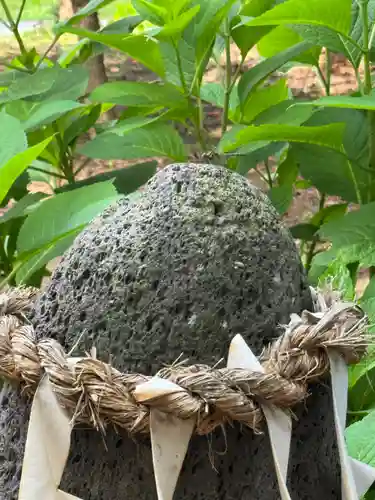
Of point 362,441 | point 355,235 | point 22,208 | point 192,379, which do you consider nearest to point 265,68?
point 355,235

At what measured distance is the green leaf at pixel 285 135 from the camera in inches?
37.5

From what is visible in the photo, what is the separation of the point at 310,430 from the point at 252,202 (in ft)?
0.68

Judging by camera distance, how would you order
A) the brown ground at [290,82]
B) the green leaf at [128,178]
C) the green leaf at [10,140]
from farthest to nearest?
the brown ground at [290,82]
the green leaf at [128,178]
the green leaf at [10,140]

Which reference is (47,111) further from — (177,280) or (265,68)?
(177,280)

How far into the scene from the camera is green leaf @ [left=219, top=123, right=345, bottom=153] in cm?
95

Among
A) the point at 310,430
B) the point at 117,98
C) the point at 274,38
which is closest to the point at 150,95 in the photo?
the point at 117,98

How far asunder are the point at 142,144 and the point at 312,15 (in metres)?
0.34

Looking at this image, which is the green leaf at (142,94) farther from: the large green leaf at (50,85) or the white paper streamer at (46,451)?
the white paper streamer at (46,451)

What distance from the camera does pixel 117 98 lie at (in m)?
1.17

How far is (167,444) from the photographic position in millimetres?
502

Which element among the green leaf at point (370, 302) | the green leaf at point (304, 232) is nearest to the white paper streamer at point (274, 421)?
the green leaf at point (370, 302)

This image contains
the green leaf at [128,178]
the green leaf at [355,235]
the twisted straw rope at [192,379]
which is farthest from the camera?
the green leaf at [128,178]

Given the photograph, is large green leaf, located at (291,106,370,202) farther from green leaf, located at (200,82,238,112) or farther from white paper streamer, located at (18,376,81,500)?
white paper streamer, located at (18,376,81,500)

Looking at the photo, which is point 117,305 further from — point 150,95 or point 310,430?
point 150,95
